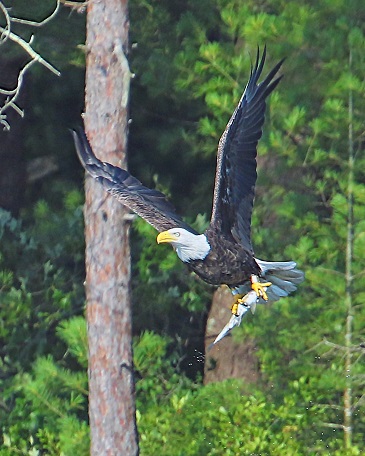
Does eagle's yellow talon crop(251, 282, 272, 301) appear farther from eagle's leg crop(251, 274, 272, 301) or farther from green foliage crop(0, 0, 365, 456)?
green foliage crop(0, 0, 365, 456)

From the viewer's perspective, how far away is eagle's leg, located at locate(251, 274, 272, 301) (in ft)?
29.2

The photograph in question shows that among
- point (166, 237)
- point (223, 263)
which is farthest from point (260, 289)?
point (166, 237)

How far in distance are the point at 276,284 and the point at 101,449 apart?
2419 millimetres

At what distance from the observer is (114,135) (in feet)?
35.0

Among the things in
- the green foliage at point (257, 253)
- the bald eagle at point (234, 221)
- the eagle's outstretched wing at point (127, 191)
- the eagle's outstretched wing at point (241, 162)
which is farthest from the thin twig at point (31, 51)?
the green foliage at point (257, 253)

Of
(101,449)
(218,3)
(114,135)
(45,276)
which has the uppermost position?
(218,3)

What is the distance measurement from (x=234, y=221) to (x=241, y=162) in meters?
0.34

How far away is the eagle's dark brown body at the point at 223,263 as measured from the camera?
8.74 meters

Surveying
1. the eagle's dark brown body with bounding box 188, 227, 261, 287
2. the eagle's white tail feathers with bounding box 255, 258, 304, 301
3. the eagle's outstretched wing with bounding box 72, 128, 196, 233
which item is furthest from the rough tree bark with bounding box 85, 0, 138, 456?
the eagle's dark brown body with bounding box 188, 227, 261, 287

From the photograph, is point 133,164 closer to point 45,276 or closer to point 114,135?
point 45,276

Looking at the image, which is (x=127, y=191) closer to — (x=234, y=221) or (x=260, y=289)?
(x=234, y=221)

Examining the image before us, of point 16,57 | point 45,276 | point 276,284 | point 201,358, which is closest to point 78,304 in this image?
point 45,276

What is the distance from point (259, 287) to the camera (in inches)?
352

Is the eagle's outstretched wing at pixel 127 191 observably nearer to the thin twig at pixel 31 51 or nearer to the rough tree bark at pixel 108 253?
the thin twig at pixel 31 51
